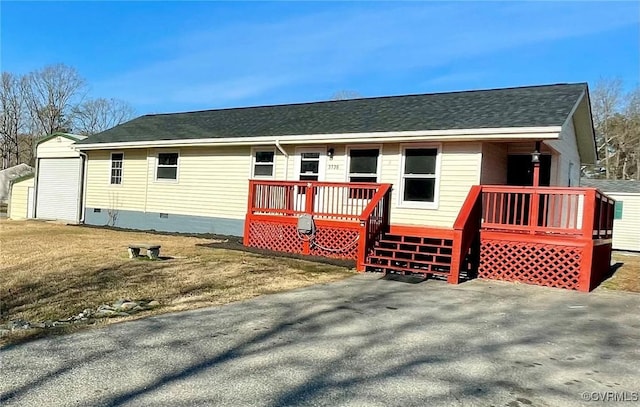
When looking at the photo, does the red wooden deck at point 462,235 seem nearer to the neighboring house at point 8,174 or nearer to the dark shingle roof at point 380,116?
the dark shingle roof at point 380,116

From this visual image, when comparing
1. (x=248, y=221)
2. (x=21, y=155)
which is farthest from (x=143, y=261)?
(x=21, y=155)

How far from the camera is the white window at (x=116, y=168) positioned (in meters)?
16.9

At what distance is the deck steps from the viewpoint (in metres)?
8.86

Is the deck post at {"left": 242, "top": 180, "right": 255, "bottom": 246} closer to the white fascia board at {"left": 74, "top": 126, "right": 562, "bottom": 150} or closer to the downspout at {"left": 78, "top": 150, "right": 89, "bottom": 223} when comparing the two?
the white fascia board at {"left": 74, "top": 126, "right": 562, "bottom": 150}

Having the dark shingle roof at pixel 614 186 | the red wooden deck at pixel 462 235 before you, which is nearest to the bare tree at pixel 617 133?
the dark shingle roof at pixel 614 186

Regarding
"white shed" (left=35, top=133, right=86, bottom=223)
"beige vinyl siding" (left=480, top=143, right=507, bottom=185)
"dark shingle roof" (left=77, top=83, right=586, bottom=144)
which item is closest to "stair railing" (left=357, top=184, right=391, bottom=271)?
"dark shingle roof" (left=77, top=83, right=586, bottom=144)

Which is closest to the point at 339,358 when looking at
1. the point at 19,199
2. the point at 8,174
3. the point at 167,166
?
the point at 167,166

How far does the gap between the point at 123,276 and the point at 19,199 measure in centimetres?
1600

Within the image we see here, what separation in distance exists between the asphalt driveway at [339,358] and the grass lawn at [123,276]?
94cm

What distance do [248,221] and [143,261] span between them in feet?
10.7

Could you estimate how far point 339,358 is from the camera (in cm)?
411

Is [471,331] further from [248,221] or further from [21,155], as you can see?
[21,155]

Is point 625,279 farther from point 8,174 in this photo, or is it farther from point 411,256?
point 8,174

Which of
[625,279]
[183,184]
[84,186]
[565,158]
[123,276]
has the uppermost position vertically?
[565,158]
